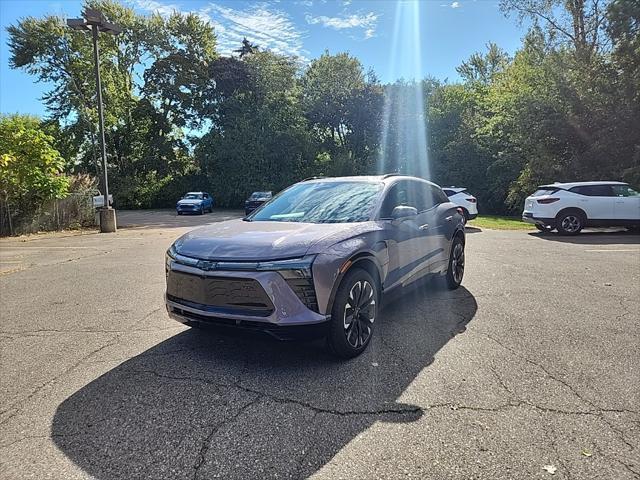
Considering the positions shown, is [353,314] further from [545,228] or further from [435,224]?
[545,228]

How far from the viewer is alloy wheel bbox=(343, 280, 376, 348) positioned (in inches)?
148

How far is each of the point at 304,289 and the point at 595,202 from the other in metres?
13.4

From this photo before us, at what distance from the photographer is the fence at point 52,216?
51.1 ft

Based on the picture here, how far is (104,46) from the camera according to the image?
116 ft

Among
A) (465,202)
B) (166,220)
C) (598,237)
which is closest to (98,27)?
(166,220)

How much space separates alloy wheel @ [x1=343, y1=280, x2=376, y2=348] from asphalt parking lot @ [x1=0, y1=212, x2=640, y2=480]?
23 centimetres

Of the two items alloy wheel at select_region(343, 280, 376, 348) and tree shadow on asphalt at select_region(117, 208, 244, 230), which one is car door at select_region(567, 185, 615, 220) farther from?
tree shadow on asphalt at select_region(117, 208, 244, 230)

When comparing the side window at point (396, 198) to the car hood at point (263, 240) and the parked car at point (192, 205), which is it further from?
the parked car at point (192, 205)

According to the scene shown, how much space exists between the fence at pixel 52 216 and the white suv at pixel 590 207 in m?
17.4

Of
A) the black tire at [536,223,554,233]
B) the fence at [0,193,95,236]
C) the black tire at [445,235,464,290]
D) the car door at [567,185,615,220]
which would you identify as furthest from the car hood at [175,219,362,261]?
the fence at [0,193,95,236]

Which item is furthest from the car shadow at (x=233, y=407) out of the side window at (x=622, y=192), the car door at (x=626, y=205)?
the side window at (x=622, y=192)

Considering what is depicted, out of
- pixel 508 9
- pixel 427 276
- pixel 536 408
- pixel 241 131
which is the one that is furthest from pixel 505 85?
pixel 536 408

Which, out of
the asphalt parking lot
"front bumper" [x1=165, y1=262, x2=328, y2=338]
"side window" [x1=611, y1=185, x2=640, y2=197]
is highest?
"side window" [x1=611, y1=185, x2=640, y2=197]

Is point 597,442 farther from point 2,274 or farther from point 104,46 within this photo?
point 104,46
